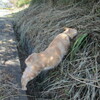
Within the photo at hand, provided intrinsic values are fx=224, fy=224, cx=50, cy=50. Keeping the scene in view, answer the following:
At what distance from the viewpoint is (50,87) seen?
7.66 ft

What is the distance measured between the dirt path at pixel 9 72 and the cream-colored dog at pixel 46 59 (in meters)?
0.18

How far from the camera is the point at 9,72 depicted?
9.36ft

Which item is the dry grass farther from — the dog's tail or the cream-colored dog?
the dog's tail

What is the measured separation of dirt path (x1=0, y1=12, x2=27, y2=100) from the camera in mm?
2385

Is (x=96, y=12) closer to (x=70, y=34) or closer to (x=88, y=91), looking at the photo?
(x=70, y=34)

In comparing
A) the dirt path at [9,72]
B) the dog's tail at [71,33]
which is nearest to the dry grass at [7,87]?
the dirt path at [9,72]

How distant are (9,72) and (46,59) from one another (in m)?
0.77

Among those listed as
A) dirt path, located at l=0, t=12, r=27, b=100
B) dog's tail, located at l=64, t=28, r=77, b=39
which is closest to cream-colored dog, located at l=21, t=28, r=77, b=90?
dog's tail, located at l=64, t=28, r=77, b=39

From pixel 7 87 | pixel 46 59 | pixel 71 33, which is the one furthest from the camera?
pixel 71 33

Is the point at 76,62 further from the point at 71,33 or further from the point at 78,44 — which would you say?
the point at 71,33

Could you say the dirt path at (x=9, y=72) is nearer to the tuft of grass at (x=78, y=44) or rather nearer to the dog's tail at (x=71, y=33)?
the tuft of grass at (x=78, y=44)

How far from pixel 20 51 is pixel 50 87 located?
6.25ft

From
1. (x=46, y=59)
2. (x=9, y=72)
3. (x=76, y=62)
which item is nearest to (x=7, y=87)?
(x=9, y=72)

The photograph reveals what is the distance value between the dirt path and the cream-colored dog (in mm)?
181
